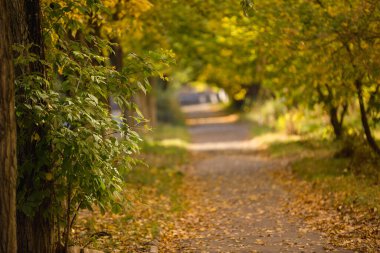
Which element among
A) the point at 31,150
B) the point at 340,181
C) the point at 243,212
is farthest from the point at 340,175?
the point at 31,150

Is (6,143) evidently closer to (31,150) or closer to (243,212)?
(31,150)

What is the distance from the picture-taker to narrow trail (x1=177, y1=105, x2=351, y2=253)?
9.21m

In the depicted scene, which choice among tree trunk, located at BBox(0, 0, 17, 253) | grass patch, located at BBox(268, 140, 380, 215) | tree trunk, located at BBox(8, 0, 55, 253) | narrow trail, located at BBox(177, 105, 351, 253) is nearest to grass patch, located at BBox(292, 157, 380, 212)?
grass patch, located at BBox(268, 140, 380, 215)

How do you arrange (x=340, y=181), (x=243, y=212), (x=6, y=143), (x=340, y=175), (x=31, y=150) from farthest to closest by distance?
(x=340, y=175), (x=340, y=181), (x=243, y=212), (x=31, y=150), (x=6, y=143)

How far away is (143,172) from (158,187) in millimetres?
2120

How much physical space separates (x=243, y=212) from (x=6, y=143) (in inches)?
286

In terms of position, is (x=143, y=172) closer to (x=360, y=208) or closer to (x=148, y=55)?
(x=360, y=208)

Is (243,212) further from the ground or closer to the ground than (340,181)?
closer to the ground

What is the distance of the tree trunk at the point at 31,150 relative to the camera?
6.73 m

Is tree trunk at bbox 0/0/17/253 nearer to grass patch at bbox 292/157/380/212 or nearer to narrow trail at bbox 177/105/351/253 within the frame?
narrow trail at bbox 177/105/351/253

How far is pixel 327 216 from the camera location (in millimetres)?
10781

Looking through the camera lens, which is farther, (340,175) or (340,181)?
(340,175)

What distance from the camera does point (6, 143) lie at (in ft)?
19.0

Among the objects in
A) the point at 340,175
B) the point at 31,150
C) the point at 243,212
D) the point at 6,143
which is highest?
the point at 6,143
